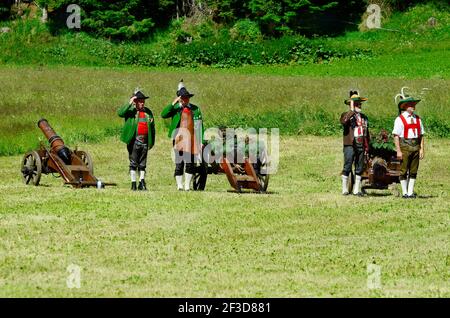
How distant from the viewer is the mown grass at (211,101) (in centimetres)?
3600

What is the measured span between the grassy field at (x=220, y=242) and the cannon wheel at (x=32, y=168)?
42 cm

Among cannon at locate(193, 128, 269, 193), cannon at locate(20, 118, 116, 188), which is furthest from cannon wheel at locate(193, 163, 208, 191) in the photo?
cannon at locate(20, 118, 116, 188)

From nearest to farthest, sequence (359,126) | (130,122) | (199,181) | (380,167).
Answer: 1. (359,126)
2. (380,167)
3. (130,122)
4. (199,181)

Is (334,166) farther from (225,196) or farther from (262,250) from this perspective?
(262,250)

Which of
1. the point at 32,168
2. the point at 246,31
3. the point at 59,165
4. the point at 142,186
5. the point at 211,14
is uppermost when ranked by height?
the point at 211,14

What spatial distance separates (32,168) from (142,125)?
2.70m

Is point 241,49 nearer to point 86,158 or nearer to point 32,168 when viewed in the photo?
point 86,158

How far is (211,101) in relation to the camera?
1626 inches

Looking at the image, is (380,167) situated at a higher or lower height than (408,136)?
lower

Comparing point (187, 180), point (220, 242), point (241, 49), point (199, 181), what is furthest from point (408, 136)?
point (241, 49)

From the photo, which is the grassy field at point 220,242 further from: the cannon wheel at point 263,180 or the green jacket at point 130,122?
the green jacket at point 130,122
